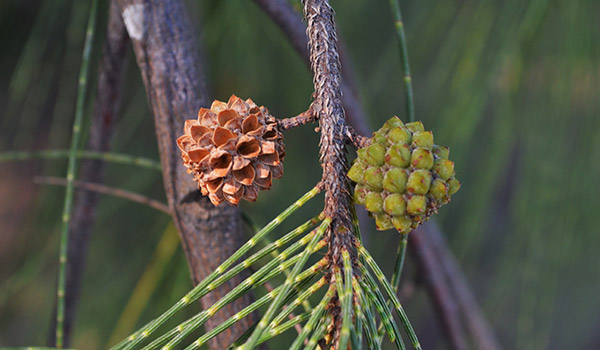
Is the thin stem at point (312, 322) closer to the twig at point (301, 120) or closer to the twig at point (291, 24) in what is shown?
the twig at point (301, 120)

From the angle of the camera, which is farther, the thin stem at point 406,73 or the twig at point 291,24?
the twig at point 291,24

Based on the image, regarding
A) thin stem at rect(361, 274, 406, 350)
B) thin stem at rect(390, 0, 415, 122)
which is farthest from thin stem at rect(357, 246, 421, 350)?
thin stem at rect(390, 0, 415, 122)

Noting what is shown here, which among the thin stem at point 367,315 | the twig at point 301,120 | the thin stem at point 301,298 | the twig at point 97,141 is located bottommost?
the thin stem at point 367,315

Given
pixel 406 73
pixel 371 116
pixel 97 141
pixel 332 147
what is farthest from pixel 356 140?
pixel 371 116

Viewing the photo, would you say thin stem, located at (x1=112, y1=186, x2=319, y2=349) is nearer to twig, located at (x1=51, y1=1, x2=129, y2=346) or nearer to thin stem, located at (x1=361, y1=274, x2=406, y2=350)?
thin stem, located at (x1=361, y1=274, x2=406, y2=350)

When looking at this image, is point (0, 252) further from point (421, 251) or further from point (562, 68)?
point (562, 68)

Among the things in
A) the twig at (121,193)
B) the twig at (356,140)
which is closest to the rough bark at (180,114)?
the twig at (121,193)

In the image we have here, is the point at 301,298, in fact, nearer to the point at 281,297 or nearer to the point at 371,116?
the point at 281,297
